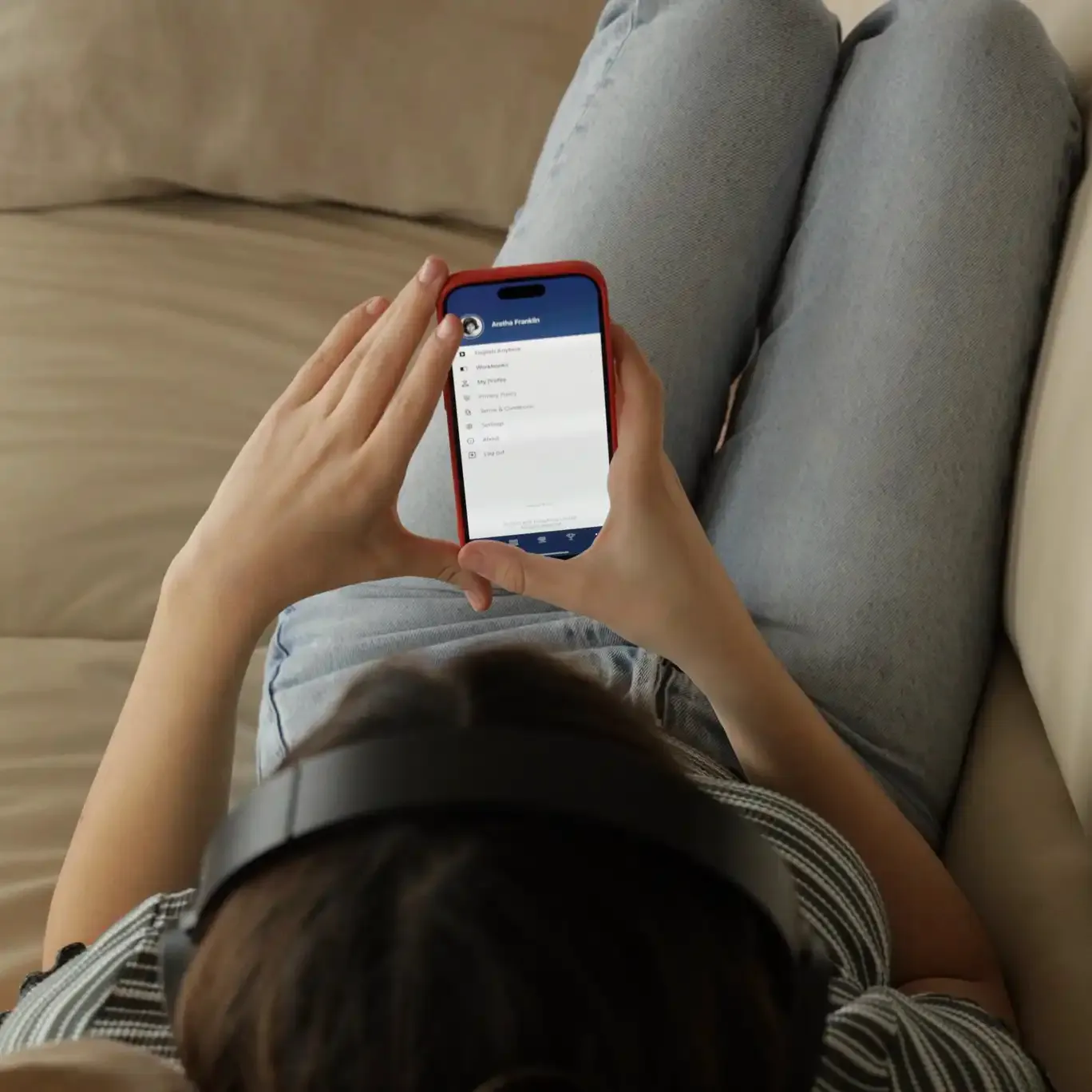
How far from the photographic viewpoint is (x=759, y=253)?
2.60ft

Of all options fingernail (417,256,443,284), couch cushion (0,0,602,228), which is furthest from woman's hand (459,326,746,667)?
couch cushion (0,0,602,228)

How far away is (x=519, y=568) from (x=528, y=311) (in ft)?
0.48

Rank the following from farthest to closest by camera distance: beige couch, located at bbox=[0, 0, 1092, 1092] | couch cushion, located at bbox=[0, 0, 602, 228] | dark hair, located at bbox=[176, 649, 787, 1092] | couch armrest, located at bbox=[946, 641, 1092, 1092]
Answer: couch cushion, located at bbox=[0, 0, 602, 228]
beige couch, located at bbox=[0, 0, 1092, 1092]
couch armrest, located at bbox=[946, 641, 1092, 1092]
dark hair, located at bbox=[176, 649, 787, 1092]

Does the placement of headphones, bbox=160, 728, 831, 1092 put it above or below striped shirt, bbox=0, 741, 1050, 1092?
above

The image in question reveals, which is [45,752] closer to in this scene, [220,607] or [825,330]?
[220,607]

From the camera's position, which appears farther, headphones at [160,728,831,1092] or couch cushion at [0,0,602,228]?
couch cushion at [0,0,602,228]

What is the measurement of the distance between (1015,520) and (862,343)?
0.48 feet

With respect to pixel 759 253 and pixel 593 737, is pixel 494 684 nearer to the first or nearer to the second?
pixel 593 737

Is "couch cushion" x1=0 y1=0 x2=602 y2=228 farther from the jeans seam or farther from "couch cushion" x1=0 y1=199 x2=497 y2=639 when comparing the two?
the jeans seam

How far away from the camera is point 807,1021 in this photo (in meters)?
0.30

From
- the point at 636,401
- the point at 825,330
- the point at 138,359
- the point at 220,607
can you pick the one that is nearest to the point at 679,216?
the point at 825,330

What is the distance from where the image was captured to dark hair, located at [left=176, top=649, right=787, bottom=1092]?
265 millimetres

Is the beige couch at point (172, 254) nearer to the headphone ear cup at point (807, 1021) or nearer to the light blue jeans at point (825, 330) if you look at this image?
the light blue jeans at point (825, 330)

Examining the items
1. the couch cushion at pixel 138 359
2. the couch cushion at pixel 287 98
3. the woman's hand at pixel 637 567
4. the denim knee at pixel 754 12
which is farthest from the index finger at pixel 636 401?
the couch cushion at pixel 287 98
